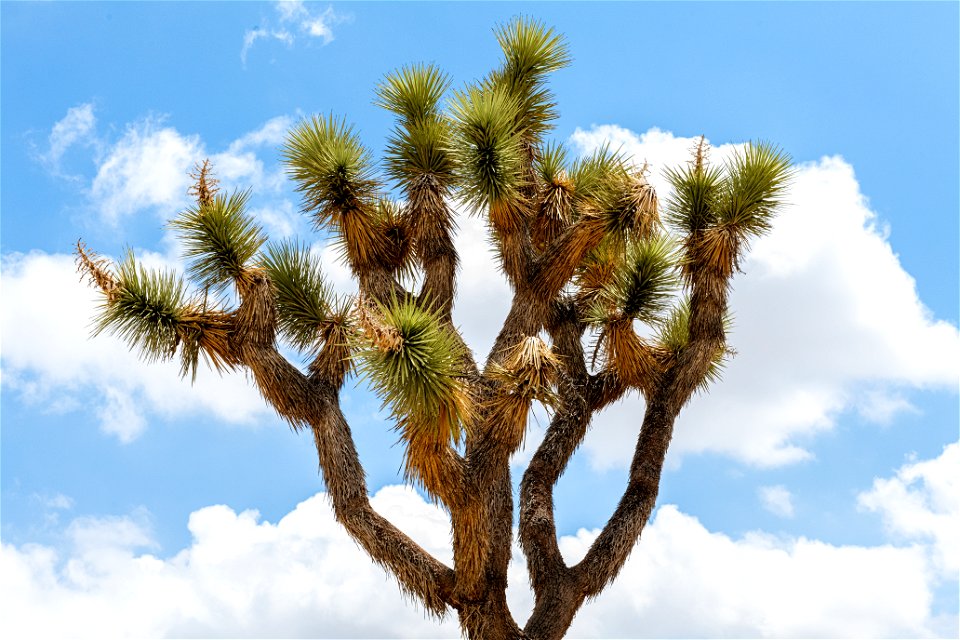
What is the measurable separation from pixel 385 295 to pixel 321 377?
1.02 m

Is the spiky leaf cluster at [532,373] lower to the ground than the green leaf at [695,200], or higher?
lower

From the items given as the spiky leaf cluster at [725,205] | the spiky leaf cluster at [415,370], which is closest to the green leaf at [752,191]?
the spiky leaf cluster at [725,205]

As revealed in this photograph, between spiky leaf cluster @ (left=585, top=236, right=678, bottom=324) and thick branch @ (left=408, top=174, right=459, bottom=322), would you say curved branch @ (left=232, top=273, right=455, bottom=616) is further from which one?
spiky leaf cluster @ (left=585, top=236, right=678, bottom=324)

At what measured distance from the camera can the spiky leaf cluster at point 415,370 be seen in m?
8.58

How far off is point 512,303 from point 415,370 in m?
2.68

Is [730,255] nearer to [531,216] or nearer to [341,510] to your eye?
[531,216]

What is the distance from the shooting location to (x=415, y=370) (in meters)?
8.59

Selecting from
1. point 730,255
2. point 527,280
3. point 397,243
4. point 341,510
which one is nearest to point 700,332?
point 730,255

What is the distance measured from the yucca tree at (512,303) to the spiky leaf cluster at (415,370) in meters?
0.20

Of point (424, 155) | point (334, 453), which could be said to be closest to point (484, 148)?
point (424, 155)

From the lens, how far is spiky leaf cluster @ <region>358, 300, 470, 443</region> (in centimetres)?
858

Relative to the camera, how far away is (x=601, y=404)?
1162 cm

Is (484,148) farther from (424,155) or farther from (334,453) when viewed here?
(334,453)

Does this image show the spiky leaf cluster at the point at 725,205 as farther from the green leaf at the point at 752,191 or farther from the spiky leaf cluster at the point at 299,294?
the spiky leaf cluster at the point at 299,294
